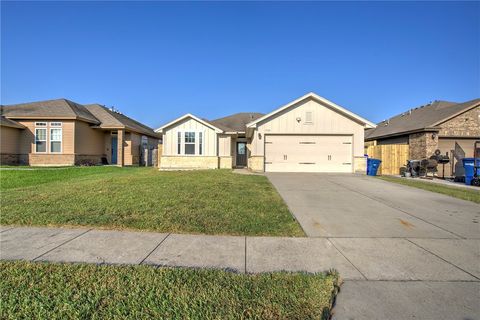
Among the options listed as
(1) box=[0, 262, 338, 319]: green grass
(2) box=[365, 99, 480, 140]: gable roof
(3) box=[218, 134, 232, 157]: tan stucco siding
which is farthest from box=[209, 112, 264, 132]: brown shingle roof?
(1) box=[0, 262, 338, 319]: green grass

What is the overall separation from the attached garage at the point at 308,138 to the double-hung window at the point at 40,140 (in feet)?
49.2

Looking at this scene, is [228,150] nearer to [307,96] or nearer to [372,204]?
[307,96]

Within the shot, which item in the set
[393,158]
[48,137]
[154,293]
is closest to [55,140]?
[48,137]

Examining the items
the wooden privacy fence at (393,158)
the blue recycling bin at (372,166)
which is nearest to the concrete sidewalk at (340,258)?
the blue recycling bin at (372,166)

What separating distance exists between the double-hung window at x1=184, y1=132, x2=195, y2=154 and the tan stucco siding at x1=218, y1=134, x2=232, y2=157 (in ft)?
6.40

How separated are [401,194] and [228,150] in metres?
12.6

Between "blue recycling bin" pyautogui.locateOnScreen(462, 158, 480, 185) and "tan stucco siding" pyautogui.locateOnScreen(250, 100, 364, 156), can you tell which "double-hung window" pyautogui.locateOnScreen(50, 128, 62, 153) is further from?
"blue recycling bin" pyautogui.locateOnScreen(462, 158, 480, 185)

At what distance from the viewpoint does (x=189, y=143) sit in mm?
18688

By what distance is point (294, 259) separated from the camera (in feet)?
11.5

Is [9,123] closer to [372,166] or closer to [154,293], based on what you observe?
[154,293]

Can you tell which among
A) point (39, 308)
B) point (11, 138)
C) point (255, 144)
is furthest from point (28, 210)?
point (11, 138)

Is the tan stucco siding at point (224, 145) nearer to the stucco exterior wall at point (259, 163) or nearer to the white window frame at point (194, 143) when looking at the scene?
the white window frame at point (194, 143)

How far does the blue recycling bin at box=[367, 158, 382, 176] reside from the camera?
49.2ft

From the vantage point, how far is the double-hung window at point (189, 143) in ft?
61.3
